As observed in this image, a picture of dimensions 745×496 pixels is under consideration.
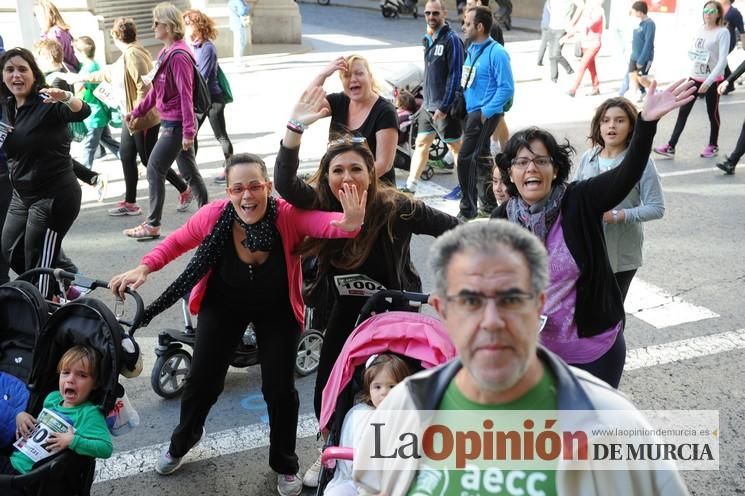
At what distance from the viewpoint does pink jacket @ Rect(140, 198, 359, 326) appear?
420cm

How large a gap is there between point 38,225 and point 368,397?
321 centimetres

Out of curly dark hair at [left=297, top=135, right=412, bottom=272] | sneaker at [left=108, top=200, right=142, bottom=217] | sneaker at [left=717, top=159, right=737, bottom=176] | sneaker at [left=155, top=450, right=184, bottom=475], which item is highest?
curly dark hair at [left=297, top=135, right=412, bottom=272]

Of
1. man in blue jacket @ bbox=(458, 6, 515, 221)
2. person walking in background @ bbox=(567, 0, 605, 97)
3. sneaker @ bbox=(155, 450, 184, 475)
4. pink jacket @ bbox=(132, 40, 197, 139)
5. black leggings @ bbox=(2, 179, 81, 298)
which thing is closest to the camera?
sneaker @ bbox=(155, 450, 184, 475)

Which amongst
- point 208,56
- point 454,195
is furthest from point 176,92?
point 454,195

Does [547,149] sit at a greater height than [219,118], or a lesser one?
greater

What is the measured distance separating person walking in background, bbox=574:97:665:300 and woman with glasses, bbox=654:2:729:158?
247 inches

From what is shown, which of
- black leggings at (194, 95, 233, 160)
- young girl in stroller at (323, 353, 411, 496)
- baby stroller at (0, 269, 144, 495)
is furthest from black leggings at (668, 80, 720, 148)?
baby stroller at (0, 269, 144, 495)

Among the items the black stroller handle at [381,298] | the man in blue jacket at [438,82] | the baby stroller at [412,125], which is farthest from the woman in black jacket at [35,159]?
the baby stroller at [412,125]

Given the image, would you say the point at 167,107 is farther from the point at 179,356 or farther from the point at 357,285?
the point at 357,285

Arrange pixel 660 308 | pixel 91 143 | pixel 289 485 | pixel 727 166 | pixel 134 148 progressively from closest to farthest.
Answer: pixel 289 485
pixel 660 308
pixel 134 148
pixel 91 143
pixel 727 166

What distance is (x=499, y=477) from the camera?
2236mm

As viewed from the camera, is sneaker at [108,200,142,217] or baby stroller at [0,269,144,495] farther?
sneaker at [108,200,142,217]

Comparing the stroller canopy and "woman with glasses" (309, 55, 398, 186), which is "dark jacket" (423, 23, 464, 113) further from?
the stroller canopy

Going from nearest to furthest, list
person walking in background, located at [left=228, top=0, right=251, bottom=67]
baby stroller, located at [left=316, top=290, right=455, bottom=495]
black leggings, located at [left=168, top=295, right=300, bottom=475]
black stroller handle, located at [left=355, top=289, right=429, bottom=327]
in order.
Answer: baby stroller, located at [left=316, top=290, right=455, bottom=495] → black stroller handle, located at [left=355, top=289, right=429, bottom=327] → black leggings, located at [left=168, top=295, right=300, bottom=475] → person walking in background, located at [left=228, top=0, right=251, bottom=67]
